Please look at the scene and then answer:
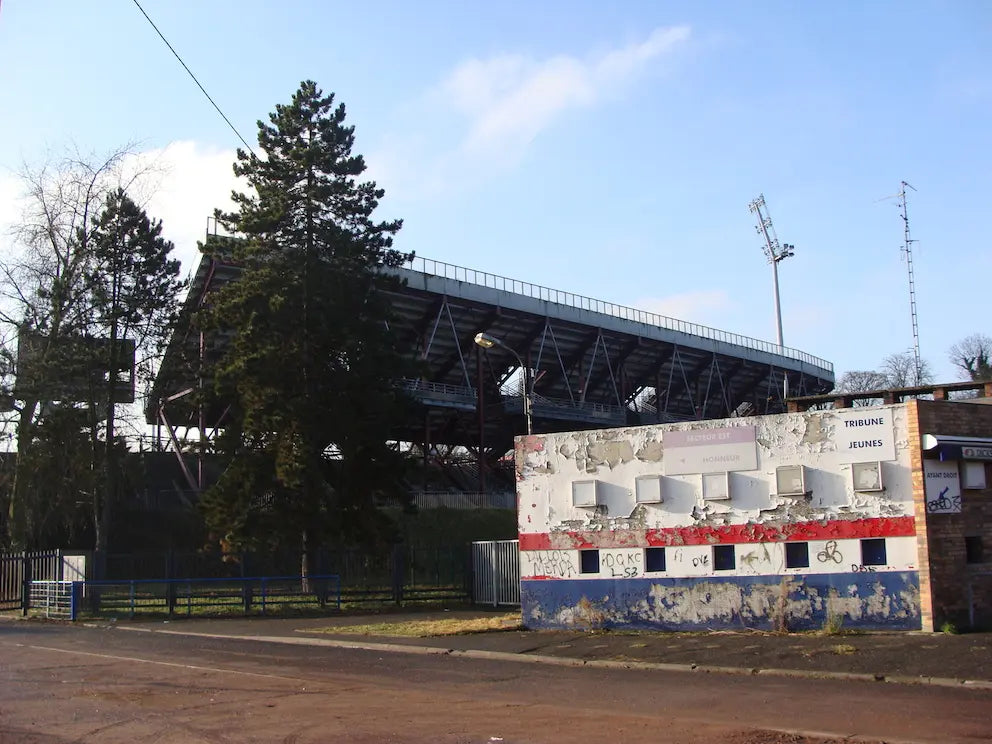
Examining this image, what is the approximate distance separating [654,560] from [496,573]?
1022 centimetres

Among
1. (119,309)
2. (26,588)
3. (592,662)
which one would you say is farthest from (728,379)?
(592,662)

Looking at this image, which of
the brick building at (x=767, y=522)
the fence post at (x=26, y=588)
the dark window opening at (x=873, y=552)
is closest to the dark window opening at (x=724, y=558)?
the brick building at (x=767, y=522)

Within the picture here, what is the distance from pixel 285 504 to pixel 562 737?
26707mm

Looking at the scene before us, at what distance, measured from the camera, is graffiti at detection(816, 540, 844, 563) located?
19.0 metres

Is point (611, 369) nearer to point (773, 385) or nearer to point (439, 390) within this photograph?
point (439, 390)

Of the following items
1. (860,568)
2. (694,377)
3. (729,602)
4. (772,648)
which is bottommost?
(772,648)

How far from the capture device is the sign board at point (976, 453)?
18562mm

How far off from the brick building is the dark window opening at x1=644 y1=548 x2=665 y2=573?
0.02 m

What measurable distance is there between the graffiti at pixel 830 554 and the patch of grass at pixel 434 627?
6952 millimetres

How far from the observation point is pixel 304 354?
119 ft

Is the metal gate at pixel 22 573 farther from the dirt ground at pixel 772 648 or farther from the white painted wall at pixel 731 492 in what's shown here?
the white painted wall at pixel 731 492

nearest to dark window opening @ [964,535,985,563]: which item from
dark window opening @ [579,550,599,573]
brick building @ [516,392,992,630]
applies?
brick building @ [516,392,992,630]

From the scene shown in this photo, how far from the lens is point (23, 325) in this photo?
134 ft

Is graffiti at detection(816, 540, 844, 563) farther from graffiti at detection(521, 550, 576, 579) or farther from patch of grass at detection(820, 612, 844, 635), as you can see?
graffiti at detection(521, 550, 576, 579)
